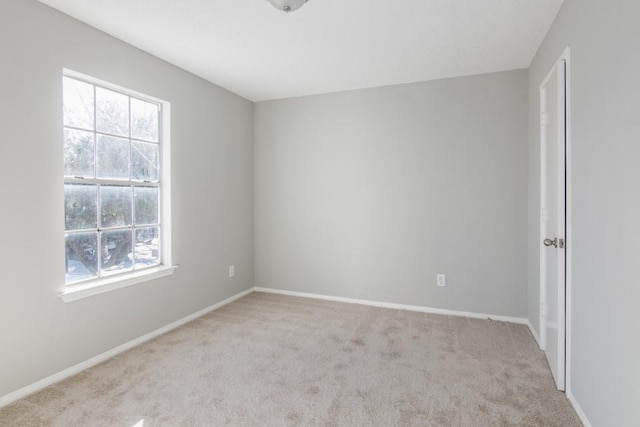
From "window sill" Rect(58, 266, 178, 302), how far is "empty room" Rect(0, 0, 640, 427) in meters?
0.02

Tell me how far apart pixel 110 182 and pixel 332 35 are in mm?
2096

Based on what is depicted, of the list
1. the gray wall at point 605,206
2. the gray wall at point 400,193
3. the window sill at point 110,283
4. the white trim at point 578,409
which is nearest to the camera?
the gray wall at point 605,206

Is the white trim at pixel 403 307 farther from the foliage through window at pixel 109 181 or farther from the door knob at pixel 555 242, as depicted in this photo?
the foliage through window at pixel 109 181

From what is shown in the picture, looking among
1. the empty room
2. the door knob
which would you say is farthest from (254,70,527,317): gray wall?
the door knob

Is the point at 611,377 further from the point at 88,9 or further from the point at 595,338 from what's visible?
the point at 88,9

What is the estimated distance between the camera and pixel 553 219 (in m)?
2.31

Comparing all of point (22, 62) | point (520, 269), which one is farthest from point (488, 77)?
point (22, 62)

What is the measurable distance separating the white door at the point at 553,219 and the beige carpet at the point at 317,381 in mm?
222

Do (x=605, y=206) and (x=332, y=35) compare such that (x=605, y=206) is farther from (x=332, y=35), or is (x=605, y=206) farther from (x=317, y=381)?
(x=332, y=35)

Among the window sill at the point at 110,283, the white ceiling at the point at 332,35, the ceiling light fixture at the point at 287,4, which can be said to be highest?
the white ceiling at the point at 332,35

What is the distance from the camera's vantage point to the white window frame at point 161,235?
239 centimetres

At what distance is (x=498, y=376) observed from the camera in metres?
2.27

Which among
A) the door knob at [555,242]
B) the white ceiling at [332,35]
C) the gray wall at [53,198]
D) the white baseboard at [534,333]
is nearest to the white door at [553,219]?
the door knob at [555,242]

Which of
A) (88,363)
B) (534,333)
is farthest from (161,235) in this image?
(534,333)
